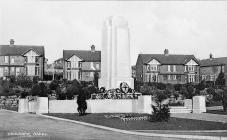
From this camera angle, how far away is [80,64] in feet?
249

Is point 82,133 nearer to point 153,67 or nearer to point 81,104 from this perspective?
point 81,104

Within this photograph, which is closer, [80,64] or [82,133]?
[82,133]

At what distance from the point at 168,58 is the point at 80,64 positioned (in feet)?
59.1

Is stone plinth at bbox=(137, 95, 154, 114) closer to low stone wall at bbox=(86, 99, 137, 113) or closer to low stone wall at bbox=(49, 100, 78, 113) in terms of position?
low stone wall at bbox=(86, 99, 137, 113)

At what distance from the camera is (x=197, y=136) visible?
15.0 m

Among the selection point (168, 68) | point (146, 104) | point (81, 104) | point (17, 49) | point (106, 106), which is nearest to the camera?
point (81, 104)

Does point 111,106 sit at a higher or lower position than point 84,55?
lower

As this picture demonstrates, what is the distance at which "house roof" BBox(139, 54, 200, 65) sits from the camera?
79.4 metres

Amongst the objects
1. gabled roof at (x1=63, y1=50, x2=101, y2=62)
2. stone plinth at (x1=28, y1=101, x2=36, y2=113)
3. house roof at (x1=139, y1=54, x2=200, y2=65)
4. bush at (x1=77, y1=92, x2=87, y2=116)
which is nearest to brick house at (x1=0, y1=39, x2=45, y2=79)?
gabled roof at (x1=63, y1=50, x2=101, y2=62)

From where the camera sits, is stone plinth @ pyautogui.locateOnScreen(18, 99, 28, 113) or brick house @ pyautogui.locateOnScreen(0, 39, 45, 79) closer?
stone plinth @ pyautogui.locateOnScreen(18, 99, 28, 113)

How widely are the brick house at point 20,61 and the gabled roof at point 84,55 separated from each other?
15.6ft

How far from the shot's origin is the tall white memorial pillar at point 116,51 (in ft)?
100

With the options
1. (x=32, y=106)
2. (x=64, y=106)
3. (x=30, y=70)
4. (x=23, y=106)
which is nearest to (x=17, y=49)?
(x=30, y=70)

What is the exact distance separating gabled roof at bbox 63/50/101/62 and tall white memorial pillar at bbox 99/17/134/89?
45.3m
